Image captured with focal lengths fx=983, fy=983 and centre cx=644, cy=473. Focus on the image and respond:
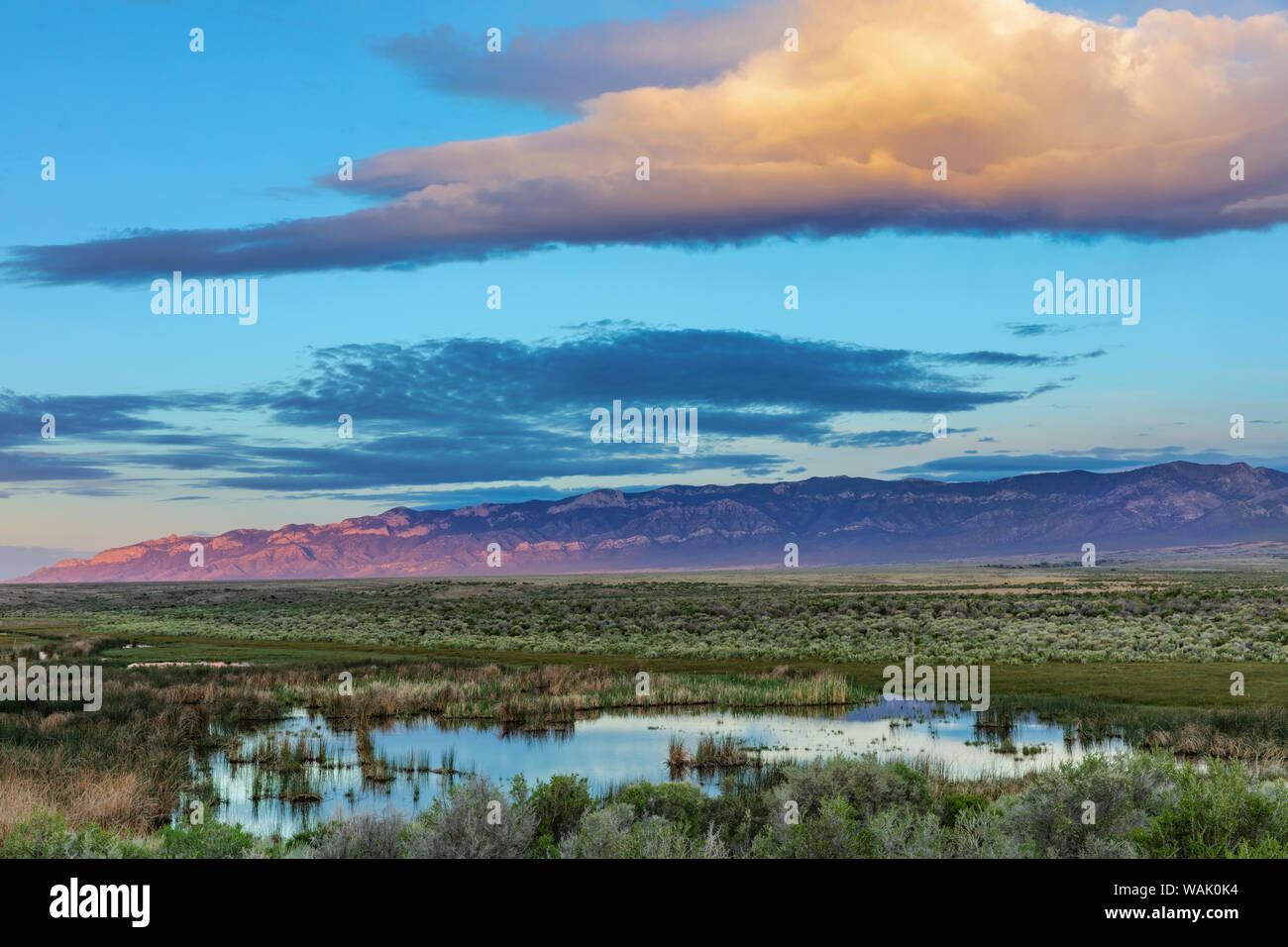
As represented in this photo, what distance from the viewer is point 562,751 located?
24125 millimetres

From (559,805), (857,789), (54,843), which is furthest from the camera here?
(857,789)

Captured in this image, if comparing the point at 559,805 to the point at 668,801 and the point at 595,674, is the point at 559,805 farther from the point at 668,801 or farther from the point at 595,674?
the point at 595,674

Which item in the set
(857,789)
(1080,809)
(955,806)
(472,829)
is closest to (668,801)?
(857,789)

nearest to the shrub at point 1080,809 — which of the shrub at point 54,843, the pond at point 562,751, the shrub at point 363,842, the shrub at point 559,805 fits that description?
the shrub at point 559,805

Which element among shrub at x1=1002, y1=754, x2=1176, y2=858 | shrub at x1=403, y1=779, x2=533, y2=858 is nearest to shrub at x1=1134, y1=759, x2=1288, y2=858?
shrub at x1=1002, y1=754, x2=1176, y2=858

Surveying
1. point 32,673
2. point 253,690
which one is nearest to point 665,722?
point 253,690

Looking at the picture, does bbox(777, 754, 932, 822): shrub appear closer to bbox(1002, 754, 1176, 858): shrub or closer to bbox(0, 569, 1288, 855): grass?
bbox(1002, 754, 1176, 858): shrub

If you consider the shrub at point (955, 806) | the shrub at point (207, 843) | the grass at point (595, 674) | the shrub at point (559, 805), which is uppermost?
the shrub at point (207, 843)

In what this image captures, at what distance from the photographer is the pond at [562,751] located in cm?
1891

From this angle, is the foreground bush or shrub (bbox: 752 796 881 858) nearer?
the foreground bush

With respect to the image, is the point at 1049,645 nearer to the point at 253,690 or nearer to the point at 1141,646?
the point at 1141,646

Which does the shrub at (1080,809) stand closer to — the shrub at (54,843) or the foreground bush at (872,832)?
the foreground bush at (872,832)

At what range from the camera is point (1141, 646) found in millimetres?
42938

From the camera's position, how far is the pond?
1891cm
